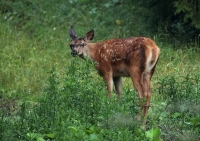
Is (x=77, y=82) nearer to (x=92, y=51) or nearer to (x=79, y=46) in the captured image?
(x=92, y=51)

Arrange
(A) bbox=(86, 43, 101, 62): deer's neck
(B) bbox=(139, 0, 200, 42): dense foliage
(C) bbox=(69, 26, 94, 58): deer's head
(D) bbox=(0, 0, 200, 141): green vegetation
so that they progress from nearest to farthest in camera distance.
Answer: (D) bbox=(0, 0, 200, 141): green vegetation → (A) bbox=(86, 43, 101, 62): deer's neck → (C) bbox=(69, 26, 94, 58): deer's head → (B) bbox=(139, 0, 200, 42): dense foliage

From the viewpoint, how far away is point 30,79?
→ 12.9 metres

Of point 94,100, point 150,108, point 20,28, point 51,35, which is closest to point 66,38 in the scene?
point 51,35

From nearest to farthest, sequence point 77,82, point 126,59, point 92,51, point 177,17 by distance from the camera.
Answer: point 77,82
point 126,59
point 92,51
point 177,17

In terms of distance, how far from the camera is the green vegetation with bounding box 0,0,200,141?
830 centimetres

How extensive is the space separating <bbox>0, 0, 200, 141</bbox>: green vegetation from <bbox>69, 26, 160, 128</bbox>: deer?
277mm

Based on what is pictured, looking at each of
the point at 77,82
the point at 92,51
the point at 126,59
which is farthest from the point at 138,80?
the point at 77,82

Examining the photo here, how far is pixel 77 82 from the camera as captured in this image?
8.80 m


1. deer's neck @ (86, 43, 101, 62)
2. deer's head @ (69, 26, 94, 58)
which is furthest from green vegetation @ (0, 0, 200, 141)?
deer's neck @ (86, 43, 101, 62)

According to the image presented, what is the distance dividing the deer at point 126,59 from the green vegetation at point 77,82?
0.91ft

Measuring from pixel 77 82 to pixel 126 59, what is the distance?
1975mm

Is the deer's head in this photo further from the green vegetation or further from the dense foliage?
the dense foliage

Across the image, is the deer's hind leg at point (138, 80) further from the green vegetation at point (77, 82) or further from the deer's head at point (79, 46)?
the deer's head at point (79, 46)

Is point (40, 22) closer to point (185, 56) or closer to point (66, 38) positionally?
point (66, 38)
